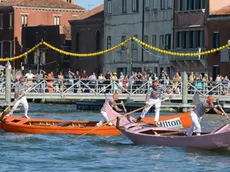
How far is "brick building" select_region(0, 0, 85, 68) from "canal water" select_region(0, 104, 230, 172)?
59496 mm

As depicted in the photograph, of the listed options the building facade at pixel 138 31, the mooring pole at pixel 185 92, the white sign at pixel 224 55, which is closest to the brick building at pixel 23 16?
the building facade at pixel 138 31

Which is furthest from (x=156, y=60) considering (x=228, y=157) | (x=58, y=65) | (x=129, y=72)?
(x=228, y=157)

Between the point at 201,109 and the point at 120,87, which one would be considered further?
the point at 120,87

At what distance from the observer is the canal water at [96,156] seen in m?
33.4

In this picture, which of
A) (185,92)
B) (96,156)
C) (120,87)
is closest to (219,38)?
(120,87)

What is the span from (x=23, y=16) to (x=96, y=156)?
67579 mm

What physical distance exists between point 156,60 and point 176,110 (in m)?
22.4

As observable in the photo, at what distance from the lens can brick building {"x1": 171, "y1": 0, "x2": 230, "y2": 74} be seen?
75.4 m

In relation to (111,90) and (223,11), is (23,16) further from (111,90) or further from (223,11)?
(111,90)

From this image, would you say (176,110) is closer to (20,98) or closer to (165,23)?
(20,98)

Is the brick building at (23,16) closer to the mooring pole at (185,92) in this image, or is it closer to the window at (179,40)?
the window at (179,40)

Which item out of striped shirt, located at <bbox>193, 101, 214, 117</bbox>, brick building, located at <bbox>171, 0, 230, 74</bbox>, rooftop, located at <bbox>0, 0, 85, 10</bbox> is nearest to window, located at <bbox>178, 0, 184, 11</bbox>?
brick building, located at <bbox>171, 0, 230, 74</bbox>

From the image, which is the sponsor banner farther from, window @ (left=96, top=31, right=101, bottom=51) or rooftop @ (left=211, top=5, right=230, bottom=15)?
window @ (left=96, top=31, right=101, bottom=51)

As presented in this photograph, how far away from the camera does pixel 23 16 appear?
10300cm
